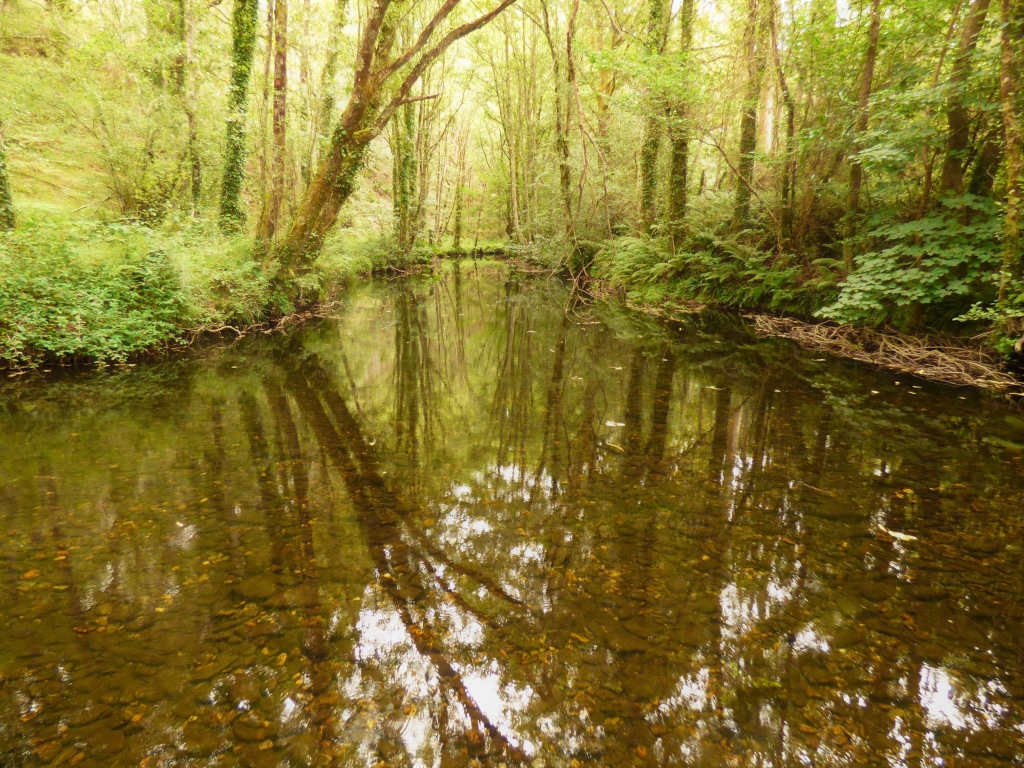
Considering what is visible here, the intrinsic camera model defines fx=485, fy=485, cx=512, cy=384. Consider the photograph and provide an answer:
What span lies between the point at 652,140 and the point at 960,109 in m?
8.39

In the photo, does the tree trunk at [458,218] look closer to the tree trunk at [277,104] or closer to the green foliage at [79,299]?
the tree trunk at [277,104]

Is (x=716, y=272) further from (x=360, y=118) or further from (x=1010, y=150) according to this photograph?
(x=360, y=118)

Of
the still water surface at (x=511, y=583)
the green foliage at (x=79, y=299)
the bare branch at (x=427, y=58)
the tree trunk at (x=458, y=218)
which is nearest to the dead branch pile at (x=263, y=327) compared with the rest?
the green foliage at (x=79, y=299)

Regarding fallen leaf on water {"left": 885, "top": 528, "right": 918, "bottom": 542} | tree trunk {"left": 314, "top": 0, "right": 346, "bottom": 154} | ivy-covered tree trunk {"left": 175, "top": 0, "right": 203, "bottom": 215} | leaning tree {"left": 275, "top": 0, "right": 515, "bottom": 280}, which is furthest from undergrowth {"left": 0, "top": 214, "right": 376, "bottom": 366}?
fallen leaf on water {"left": 885, "top": 528, "right": 918, "bottom": 542}

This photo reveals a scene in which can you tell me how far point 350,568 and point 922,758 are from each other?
3.42 m

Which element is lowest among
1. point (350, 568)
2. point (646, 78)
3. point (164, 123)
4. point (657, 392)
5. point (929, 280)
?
point (350, 568)

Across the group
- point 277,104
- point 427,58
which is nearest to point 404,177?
point 277,104

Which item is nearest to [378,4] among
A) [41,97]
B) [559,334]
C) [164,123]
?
[559,334]

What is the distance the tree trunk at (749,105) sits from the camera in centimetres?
1218

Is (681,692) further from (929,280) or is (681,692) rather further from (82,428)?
(929,280)

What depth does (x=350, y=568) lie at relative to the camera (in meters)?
3.59

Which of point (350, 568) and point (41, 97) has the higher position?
point (41, 97)

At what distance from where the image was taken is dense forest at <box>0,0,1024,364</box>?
805 centimetres

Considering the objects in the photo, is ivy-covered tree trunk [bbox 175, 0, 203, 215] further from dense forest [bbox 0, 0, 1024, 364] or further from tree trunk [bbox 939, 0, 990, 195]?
tree trunk [bbox 939, 0, 990, 195]
